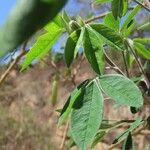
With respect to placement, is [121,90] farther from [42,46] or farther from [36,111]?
[36,111]

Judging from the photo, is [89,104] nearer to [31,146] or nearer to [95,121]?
[95,121]

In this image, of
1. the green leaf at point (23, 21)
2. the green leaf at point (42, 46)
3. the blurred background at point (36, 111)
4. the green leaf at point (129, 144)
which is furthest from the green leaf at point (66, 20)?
the blurred background at point (36, 111)

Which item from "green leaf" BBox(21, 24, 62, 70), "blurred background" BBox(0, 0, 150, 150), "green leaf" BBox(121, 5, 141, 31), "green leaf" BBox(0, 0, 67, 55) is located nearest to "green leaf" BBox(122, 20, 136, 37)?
"green leaf" BBox(121, 5, 141, 31)

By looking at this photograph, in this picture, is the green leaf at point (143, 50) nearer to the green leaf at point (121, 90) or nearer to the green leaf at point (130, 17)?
the green leaf at point (130, 17)

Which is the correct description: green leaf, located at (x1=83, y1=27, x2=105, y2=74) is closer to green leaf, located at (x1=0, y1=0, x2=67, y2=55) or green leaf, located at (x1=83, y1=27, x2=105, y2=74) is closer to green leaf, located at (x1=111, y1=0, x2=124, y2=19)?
green leaf, located at (x1=111, y1=0, x2=124, y2=19)

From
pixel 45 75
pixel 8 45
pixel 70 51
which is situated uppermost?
pixel 45 75

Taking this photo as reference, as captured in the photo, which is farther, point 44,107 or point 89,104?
point 44,107

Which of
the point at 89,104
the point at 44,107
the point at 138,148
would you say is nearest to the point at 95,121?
the point at 89,104
